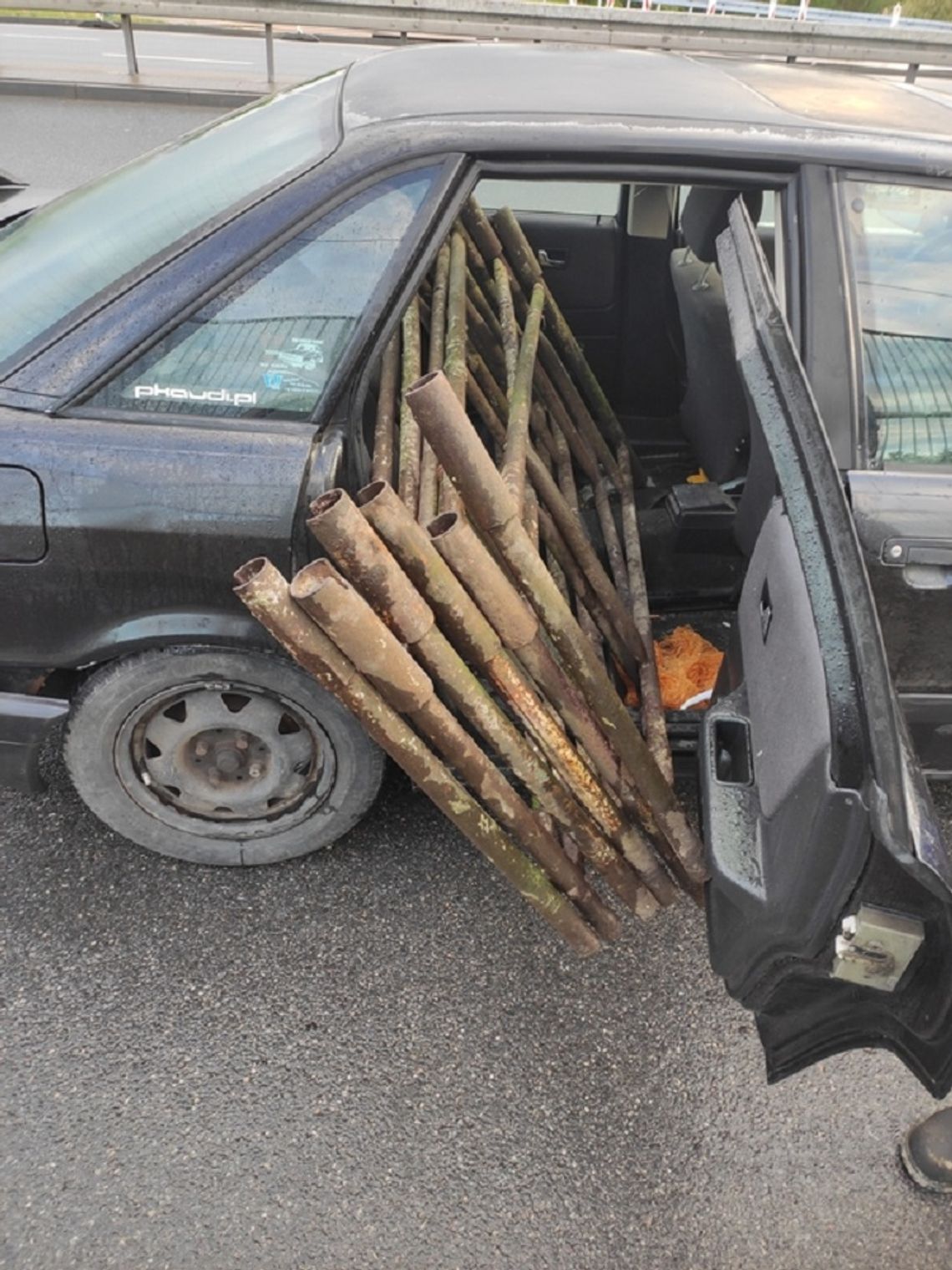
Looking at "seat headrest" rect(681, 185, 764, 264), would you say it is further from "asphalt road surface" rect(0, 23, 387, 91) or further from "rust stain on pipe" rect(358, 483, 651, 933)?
"asphalt road surface" rect(0, 23, 387, 91)

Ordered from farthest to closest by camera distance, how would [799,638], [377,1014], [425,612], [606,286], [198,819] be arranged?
[606,286]
[198,819]
[377,1014]
[425,612]
[799,638]

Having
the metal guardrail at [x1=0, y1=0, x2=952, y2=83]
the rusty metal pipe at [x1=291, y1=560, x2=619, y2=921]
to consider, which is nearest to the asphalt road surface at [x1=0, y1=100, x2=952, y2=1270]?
the rusty metal pipe at [x1=291, y1=560, x2=619, y2=921]

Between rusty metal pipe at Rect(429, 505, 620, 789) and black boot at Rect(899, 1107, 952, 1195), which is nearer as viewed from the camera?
rusty metal pipe at Rect(429, 505, 620, 789)

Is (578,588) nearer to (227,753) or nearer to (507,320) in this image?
(507,320)

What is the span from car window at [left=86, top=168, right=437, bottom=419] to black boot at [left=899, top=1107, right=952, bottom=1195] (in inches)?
74.4

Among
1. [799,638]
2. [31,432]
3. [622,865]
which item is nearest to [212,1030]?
[622,865]

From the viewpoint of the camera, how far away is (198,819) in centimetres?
241

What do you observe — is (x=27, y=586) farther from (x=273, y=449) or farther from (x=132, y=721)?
(x=273, y=449)

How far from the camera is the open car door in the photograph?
1.25 meters

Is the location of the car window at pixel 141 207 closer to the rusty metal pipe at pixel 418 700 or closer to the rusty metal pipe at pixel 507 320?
the rusty metal pipe at pixel 507 320

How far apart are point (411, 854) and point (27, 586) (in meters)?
Result: 1.13

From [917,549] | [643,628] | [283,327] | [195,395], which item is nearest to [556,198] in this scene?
[643,628]

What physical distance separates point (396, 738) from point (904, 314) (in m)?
1.45

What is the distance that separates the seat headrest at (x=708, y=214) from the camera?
271cm
